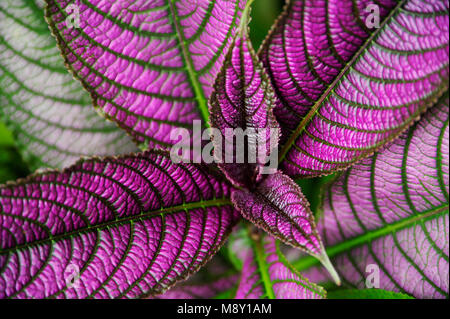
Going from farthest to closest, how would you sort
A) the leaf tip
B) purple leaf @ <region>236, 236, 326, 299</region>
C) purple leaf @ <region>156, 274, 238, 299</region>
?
1. purple leaf @ <region>156, 274, 238, 299</region>
2. purple leaf @ <region>236, 236, 326, 299</region>
3. the leaf tip

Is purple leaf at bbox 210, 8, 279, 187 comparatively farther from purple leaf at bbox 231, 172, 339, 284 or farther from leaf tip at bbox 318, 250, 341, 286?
leaf tip at bbox 318, 250, 341, 286

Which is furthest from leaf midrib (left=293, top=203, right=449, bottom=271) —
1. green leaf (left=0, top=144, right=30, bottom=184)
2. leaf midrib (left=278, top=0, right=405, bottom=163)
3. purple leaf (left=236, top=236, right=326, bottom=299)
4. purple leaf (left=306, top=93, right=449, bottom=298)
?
green leaf (left=0, top=144, right=30, bottom=184)

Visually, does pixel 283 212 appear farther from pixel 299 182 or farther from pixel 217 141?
pixel 299 182

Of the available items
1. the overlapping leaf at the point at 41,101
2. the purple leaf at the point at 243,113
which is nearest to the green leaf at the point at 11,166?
the overlapping leaf at the point at 41,101

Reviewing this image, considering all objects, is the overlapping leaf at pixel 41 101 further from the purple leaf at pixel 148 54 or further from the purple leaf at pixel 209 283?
the purple leaf at pixel 209 283

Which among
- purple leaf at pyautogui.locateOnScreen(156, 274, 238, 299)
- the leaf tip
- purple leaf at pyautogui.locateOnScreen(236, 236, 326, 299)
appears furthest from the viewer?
purple leaf at pyautogui.locateOnScreen(156, 274, 238, 299)

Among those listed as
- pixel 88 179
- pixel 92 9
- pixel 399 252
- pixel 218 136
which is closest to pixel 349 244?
pixel 399 252

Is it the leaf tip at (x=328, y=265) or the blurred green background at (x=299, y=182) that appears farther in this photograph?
the blurred green background at (x=299, y=182)

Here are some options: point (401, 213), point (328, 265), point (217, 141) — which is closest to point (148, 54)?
point (217, 141)
